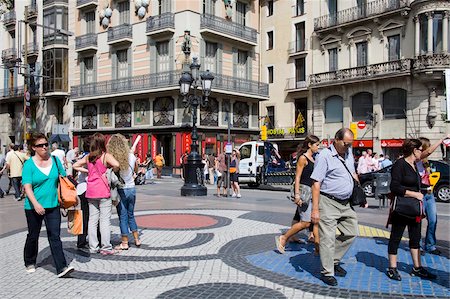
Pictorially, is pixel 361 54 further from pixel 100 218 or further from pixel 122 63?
pixel 100 218

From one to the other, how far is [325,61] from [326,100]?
9.82 feet

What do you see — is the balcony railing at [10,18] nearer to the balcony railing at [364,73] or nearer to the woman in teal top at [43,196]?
the balcony railing at [364,73]

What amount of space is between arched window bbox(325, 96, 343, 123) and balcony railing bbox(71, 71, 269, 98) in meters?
5.29

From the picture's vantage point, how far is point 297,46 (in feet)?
119

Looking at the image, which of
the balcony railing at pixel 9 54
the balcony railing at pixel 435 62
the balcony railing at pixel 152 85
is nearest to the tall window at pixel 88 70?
the balcony railing at pixel 152 85

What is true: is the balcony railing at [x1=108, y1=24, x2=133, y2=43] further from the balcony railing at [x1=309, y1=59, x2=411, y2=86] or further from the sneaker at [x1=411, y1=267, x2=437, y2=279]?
the sneaker at [x1=411, y1=267, x2=437, y2=279]

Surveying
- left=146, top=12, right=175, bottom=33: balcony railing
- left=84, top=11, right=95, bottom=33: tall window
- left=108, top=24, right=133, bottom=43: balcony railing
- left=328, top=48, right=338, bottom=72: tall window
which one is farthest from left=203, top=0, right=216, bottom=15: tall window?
left=84, top=11, right=95, bottom=33: tall window

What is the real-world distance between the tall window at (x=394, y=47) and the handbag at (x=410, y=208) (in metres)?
26.8

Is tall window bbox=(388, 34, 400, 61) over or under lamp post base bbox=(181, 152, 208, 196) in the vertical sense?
over

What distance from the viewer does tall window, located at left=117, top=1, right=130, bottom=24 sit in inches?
1359

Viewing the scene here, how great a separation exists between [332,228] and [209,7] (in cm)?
2956

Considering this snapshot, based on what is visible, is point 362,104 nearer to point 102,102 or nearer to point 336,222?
point 102,102

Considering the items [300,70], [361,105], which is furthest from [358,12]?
[361,105]

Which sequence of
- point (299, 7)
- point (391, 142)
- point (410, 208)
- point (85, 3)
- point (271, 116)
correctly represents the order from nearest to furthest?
point (410, 208) → point (391, 142) → point (299, 7) → point (85, 3) → point (271, 116)
